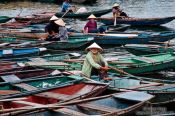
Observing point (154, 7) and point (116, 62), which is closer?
point (116, 62)

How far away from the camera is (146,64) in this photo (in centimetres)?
1300

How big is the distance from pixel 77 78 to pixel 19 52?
5.68 m

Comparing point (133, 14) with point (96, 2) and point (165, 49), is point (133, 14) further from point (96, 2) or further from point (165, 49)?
point (165, 49)

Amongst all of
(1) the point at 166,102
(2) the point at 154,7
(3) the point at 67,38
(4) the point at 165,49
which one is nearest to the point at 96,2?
(2) the point at 154,7

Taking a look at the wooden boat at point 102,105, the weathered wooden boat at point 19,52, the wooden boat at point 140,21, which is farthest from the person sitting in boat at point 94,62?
the wooden boat at point 140,21

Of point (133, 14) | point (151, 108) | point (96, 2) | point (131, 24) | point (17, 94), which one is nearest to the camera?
point (17, 94)

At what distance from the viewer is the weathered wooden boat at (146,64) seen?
1275 centimetres

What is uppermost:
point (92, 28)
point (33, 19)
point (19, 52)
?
point (33, 19)

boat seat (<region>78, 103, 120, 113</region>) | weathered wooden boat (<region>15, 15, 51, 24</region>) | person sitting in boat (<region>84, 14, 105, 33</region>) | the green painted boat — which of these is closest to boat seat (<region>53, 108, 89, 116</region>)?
boat seat (<region>78, 103, 120, 113</region>)

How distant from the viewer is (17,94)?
8836mm

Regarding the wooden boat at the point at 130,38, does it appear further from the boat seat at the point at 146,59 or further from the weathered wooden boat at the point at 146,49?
the boat seat at the point at 146,59

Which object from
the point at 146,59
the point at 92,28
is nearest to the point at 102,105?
the point at 146,59

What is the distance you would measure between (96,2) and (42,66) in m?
27.8

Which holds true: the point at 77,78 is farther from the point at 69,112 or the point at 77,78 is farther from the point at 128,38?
the point at 128,38
